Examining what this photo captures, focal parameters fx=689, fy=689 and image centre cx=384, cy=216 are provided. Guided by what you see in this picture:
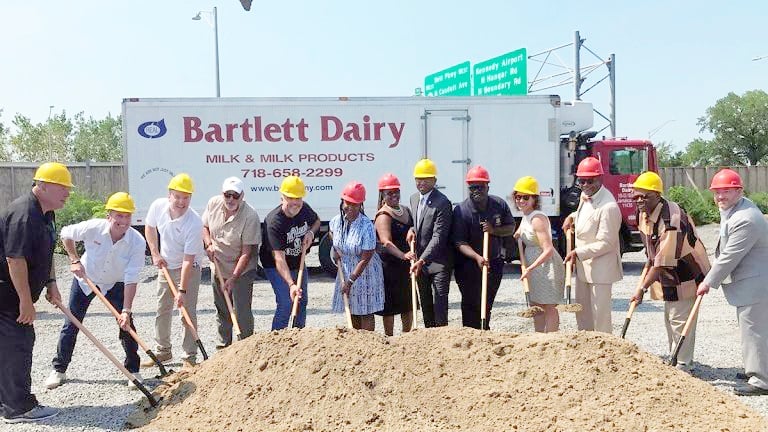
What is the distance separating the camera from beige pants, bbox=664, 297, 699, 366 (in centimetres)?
572

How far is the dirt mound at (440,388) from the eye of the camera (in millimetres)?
4078

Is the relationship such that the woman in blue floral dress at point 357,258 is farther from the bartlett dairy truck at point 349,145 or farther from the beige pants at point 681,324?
the bartlett dairy truck at point 349,145

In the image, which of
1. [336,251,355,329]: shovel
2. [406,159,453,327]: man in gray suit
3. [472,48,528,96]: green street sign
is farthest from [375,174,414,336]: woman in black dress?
[472,48,528,96]: green street sign

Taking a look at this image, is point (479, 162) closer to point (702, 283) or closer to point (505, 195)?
point (505, 195)

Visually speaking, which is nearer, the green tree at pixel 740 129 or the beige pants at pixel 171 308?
the beige pants at pixel 171 308

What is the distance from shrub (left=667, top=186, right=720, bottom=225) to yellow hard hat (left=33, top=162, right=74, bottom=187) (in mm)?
20046

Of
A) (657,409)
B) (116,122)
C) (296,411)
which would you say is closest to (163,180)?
(296,411)

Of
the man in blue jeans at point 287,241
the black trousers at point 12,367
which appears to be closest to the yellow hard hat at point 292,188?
the man in blue jeans at point 287,241

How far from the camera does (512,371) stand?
4.50 meters

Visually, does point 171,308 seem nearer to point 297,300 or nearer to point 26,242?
point 297,300

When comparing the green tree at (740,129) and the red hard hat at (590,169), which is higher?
the green tree at (740,129)

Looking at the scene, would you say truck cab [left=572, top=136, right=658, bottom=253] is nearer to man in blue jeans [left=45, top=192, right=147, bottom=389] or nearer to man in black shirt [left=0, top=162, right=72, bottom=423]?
man in blue jeans [left=45, top=192, right=147, bottom=389]

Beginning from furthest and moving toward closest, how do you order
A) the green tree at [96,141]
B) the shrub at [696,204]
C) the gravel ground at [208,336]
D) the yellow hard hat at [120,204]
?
the green tree at [96,141], the shrub at [696,204], the yellow hard hat at [120,204], the gravel ground at [208,336]

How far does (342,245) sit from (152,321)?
13.6 ft
